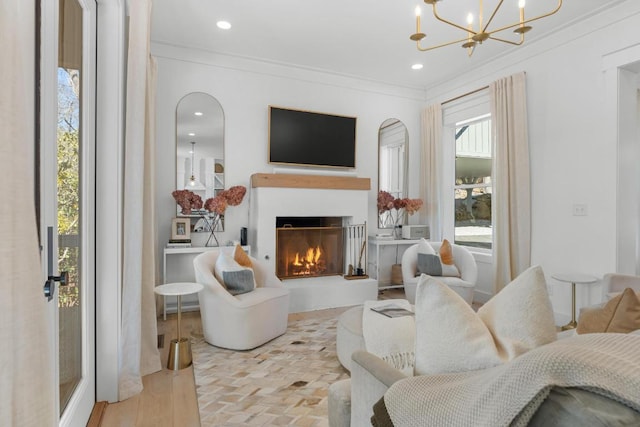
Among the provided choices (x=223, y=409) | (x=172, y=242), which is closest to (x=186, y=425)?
(x=223, y=409)

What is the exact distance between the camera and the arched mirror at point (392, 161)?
5.11m

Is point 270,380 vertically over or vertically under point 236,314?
under

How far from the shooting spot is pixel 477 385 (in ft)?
2.52

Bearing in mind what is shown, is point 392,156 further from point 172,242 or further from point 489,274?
point 172,242

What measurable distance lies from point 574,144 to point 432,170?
5.91 ft

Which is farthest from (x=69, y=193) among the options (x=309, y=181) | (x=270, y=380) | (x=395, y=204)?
(x=395, y=204)

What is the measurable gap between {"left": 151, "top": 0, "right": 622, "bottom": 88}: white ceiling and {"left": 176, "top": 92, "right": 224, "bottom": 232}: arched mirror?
64 centimetres

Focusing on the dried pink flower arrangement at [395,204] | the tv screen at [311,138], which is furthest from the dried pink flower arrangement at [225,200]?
the dried pink flower arrangement at [395,204]

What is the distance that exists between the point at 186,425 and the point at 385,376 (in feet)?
4.42

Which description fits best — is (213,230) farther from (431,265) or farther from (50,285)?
(50,285)

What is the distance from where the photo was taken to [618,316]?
136 centimetres

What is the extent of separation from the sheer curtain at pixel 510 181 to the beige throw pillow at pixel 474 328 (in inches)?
124

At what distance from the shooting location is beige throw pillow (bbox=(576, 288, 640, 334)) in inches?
52.2

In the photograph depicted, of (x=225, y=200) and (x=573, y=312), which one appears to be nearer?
(x=573, y=312)
